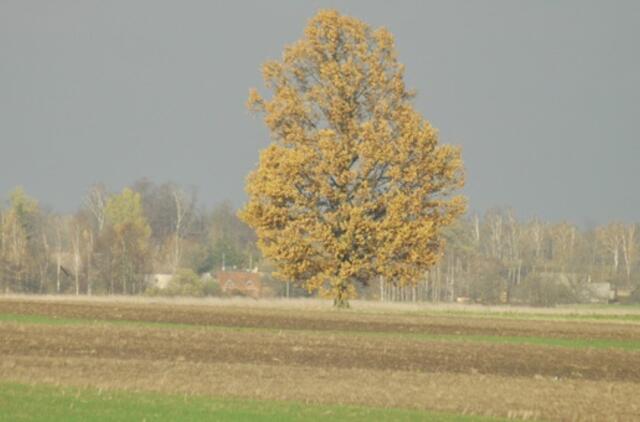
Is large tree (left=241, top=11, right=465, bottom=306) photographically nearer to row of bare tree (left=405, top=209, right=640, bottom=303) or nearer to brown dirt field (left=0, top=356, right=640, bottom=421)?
brown dirt field (left=0, top=356, right=640, bottom=421)

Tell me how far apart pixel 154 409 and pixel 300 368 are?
10.1 meters

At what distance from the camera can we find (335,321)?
5591cm

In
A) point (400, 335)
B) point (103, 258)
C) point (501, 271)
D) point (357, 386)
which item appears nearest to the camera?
point (357, 386)

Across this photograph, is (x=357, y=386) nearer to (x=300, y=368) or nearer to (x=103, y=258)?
(x=300, y=368)

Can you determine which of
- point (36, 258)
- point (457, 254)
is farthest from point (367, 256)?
point (457, 254)

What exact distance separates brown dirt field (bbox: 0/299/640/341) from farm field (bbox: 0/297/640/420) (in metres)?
0.15

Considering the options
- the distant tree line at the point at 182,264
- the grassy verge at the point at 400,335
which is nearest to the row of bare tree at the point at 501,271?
the distant tree line at the point at 182,264

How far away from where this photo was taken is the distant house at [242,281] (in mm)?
140587

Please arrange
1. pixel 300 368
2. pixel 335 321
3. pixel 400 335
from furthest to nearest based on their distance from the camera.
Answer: pixel 335 321, pixel 400 335, pixel 300 368

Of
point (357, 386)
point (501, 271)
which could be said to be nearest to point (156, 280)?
point (501, 271)

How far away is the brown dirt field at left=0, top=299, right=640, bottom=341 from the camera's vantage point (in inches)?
2052

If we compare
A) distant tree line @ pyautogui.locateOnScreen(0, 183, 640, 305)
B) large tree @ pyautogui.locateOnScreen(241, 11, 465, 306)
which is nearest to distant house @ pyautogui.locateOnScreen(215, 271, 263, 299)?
distant tree line @ pyautogui.locateOnScreen(0, 183, 640, 305)

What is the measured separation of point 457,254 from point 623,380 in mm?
139505

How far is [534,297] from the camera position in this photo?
133750 millimetres
